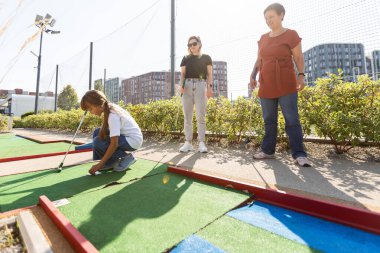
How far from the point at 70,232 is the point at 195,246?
68 cm

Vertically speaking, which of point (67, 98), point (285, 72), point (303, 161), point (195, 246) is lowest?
point (195, 246)

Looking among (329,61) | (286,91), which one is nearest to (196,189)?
(286,91)

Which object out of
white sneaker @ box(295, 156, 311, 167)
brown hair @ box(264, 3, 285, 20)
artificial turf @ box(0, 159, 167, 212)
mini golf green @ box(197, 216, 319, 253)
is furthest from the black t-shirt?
mini golf green @ box(197, 216, 319, 253)

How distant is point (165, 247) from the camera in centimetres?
118

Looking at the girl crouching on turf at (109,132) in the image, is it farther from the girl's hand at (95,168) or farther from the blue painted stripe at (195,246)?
the blue painted stripe at (195,246)

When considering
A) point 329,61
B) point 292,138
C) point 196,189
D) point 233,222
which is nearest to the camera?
point 233,222

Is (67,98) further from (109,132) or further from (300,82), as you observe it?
(300,82)

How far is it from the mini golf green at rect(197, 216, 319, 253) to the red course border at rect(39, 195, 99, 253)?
0.60 meters

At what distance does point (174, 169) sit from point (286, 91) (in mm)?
1798

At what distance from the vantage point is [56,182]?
8.03 feet

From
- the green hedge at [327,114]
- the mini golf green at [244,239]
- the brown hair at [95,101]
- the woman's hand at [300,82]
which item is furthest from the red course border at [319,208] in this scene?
the green hedge at [327,114]

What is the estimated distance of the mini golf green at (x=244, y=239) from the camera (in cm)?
117

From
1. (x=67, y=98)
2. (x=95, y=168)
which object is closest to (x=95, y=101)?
(x=95, y=168)

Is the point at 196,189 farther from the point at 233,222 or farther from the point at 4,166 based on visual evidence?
the point at 4,166
